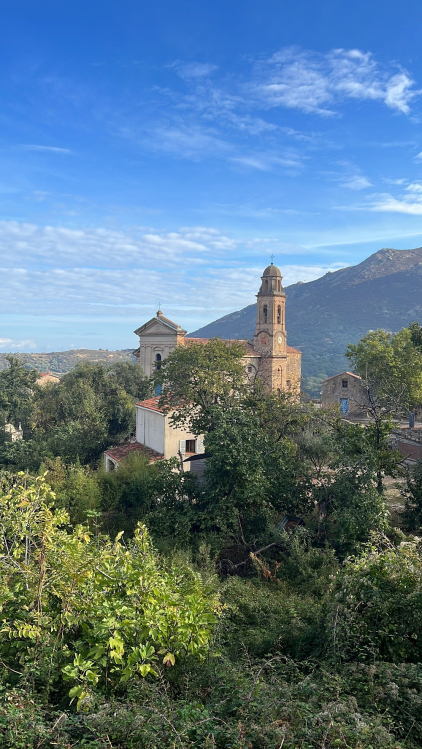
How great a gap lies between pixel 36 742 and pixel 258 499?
373 inches

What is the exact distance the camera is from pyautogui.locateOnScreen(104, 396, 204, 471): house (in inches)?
825

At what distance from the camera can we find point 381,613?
5832 mm

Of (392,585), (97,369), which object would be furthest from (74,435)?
(392,585)

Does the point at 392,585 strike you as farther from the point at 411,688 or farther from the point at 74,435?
the point at 74,435

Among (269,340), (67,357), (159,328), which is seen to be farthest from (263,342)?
(67,357)

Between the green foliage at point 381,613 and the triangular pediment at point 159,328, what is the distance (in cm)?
3651

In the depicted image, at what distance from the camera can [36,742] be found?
382cm

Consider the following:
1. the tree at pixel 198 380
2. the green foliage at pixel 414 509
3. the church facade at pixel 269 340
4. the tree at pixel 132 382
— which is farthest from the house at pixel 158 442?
the church facade at pixel 269 340


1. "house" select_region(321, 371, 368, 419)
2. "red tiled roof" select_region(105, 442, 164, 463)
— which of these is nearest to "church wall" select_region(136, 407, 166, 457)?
"red tiled roof" select_region(105, 442, 164, 463)

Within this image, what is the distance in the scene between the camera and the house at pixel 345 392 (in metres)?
42.1

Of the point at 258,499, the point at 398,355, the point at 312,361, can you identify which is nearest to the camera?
the point at 258,499

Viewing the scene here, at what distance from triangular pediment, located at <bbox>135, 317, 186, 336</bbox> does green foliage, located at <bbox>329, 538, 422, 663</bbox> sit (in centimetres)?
3651

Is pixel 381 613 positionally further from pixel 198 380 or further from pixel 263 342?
pixel 263 342

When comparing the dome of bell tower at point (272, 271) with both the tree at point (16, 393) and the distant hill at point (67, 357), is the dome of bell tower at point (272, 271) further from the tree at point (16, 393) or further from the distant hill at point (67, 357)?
the distant hill at point (67, 357)
